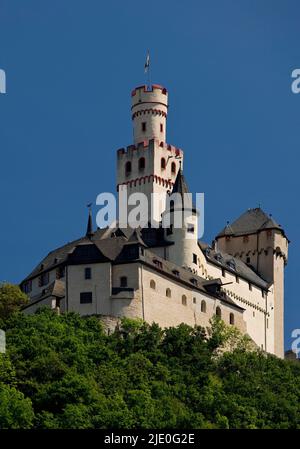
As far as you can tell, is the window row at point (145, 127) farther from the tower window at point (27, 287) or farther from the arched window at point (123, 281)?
the arched window at point (123, 281)

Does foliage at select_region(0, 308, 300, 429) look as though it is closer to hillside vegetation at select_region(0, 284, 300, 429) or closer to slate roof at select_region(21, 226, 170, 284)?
hillside vegetation at select_region(0, 284, 300, 429)

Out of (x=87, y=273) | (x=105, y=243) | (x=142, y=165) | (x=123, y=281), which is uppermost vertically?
(x=142, y=165)

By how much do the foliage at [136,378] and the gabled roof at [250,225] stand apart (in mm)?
24539

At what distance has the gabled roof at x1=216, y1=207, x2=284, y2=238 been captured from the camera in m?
135

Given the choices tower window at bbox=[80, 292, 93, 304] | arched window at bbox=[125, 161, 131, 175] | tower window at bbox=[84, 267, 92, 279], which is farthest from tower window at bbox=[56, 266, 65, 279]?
arched window at bbox=[125, 161, 131, 175]

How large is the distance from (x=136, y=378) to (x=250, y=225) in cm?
4168

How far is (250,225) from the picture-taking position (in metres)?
136

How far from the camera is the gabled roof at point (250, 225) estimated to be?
135375mm

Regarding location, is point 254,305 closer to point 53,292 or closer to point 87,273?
point 87,273

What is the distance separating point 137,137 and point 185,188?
1705cm

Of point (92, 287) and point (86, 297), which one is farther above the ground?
point (92, 287)

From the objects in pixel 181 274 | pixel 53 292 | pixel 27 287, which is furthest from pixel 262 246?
pixel 53 292

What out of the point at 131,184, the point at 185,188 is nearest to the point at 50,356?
the point at 185,188

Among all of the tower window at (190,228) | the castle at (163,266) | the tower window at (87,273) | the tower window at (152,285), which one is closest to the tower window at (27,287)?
the castle at (163,266)
